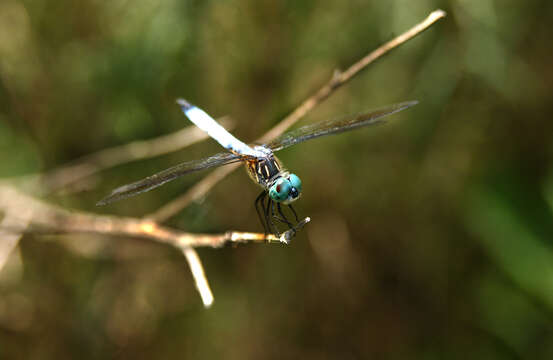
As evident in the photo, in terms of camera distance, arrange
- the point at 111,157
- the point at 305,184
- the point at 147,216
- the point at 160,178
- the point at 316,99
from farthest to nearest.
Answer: the point at 305,184 < the point at 111,157 < the point at 147,216 < the point at 316,99 < the point at 160,178

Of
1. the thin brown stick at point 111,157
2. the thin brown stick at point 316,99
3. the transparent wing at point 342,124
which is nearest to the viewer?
the thin brown stick at point 316,99

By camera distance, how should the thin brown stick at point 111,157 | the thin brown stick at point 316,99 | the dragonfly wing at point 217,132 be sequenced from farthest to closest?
the thin brown stick at point 111,157
the dragonfly wing at point 217,132
the thin brown stick at point 316,99

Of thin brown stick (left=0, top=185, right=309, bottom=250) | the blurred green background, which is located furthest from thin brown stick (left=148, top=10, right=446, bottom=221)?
the blurred green background

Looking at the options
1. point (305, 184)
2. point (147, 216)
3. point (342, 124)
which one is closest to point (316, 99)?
point (342, 124)

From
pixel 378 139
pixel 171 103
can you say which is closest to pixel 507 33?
pixel 378 139

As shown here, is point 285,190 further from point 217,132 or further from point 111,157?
point 111,157

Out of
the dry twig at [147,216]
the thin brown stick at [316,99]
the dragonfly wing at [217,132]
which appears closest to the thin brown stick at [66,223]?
the dry twig at [147,216]

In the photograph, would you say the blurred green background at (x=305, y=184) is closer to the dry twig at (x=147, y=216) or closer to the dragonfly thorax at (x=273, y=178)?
the dry twig at (x=147, y=216)

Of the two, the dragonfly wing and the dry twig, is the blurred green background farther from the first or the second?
the dragonfly wing
